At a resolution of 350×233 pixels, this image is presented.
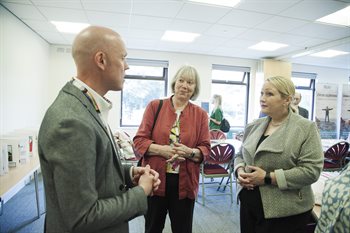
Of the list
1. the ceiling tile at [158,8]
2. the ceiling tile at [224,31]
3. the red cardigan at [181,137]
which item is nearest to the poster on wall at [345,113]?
the ceiling tile at [224,31]

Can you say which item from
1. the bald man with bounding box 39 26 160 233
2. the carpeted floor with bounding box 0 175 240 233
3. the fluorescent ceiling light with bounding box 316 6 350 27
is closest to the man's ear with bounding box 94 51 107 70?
the bald man with bounding box 39 26 160 233

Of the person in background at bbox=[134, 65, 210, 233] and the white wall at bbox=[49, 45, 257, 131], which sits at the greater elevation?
the white wall at bbox=[49, 45, 257, 131]

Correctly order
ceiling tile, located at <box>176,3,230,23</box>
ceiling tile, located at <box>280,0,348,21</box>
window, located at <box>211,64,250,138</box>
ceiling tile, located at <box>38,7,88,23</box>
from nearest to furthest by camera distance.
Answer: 1. ceiling tile, located at <box>280,0,348,21</box>
2. ceiling tile, located at <box>176,3,230,23</box>
3. ceiling tile, located at <box>38,7,88,23</box>
4. window, located at <box>211,64,250,138</box>

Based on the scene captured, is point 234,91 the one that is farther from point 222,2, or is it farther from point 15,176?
point 15,176

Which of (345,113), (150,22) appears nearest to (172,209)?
(150,22)

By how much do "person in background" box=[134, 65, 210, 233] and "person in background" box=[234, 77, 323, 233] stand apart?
1.13ft

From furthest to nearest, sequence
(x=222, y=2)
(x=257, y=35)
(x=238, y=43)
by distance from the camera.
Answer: (x=238, y=43)
(x=257, y=35)
(x=222, y=2)

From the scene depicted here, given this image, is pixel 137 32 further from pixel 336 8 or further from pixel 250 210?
pixel 250 210

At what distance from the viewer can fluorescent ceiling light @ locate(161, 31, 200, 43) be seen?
4621mm

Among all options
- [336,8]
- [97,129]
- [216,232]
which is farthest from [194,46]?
[97,129]

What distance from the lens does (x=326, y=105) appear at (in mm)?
6488

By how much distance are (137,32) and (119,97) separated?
196 centimetres

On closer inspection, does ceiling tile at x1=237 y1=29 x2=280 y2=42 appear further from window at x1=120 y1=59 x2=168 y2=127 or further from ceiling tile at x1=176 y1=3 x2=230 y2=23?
window at x1=120 y1=59 x2=168 y2=127

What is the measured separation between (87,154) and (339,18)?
437cm
